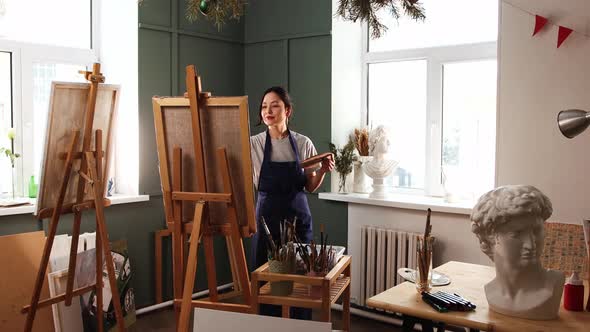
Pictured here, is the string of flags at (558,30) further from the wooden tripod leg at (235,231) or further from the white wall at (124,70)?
the white wall at (124,70)

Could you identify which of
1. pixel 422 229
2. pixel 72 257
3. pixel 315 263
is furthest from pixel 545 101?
pixel 72 257

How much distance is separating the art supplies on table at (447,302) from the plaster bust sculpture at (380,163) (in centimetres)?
206

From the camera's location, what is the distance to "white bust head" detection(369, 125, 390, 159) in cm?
421

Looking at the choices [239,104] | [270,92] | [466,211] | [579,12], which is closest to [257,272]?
[239,104]

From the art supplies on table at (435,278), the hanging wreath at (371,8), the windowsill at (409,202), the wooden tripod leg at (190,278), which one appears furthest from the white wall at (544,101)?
the wooden tripod leg at (190,278)

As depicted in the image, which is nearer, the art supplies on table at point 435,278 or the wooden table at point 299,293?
the art supplies on table at point 435,278

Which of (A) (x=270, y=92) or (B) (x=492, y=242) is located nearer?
(B) (x=492, y=242)

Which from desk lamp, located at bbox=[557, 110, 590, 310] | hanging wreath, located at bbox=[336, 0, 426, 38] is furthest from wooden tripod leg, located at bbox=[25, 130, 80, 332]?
desk lamp, located at bbox=[557, 110, 590, 310]

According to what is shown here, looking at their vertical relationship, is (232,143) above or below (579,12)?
below

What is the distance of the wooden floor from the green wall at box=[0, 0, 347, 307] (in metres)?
0.12

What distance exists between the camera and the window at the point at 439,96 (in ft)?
13.2

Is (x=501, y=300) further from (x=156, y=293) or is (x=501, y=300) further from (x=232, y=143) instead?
(x=156, y=293)

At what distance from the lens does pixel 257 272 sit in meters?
2.54

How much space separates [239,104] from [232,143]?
0.19 meters
